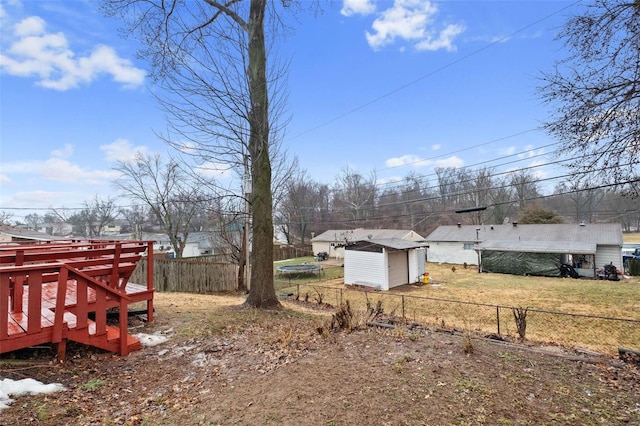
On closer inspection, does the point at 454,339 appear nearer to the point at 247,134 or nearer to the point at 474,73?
the point at 247,134

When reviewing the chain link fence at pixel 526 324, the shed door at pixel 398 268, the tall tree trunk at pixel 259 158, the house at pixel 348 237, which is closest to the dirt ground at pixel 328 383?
the chain link fence at pixel 526 324

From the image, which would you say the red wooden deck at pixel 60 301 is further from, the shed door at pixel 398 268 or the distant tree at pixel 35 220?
the distant tree at pixel 35 220

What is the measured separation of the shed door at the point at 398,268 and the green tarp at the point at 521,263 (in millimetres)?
7887

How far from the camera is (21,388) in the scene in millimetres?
2885

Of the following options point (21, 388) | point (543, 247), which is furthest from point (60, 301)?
point (543, 247)

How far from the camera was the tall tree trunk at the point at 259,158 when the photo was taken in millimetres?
7250

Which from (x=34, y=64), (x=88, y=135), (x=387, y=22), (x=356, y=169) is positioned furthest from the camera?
(x=356, y=169)

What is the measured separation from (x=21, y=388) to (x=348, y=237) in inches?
1231

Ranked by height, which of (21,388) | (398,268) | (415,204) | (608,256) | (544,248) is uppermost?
(415,204)

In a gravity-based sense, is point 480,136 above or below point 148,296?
above

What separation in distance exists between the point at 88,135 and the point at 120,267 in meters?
13.4

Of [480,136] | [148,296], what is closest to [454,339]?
[148,296]

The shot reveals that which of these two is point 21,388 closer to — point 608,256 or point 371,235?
point 608,256

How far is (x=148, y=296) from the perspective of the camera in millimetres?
5309
